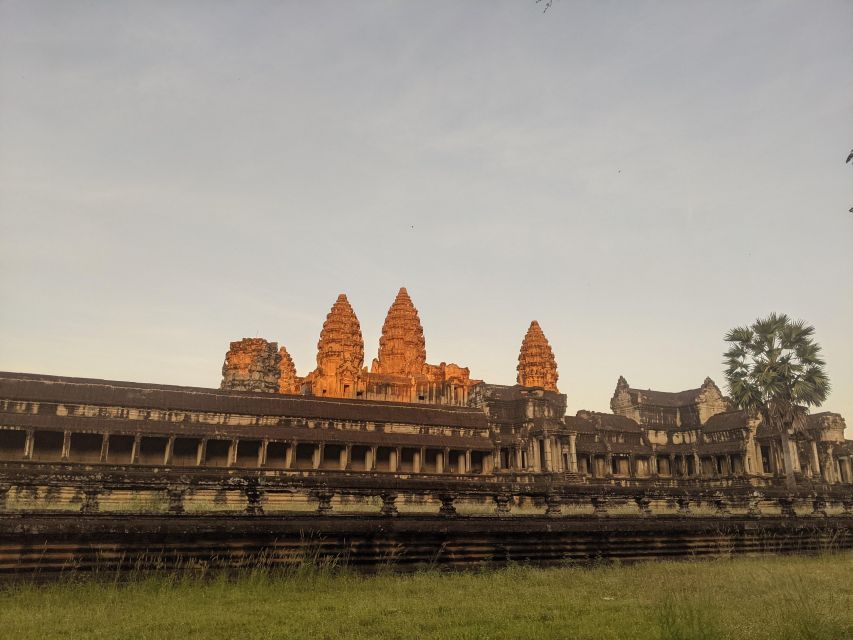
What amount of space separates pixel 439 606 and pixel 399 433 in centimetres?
3226

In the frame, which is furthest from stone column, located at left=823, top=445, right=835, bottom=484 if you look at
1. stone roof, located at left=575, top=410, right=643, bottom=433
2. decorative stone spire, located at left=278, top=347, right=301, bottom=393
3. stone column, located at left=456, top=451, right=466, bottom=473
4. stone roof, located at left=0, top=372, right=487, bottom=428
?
decorative stone spire, located at left=278, top=347, right=301, bottom=393

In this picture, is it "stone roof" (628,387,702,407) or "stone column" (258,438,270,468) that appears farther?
"stone roof" (628,387,702,407)

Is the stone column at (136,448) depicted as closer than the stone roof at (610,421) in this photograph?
Yes

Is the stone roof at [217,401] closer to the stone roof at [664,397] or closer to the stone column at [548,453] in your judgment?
the stone column at [548,453]

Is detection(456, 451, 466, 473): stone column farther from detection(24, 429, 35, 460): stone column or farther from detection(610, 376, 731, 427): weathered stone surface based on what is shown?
detection(24, 429, 35, 460): stone column

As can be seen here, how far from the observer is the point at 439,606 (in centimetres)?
1045

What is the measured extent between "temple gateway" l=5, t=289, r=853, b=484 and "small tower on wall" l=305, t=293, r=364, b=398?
2558 centimetres

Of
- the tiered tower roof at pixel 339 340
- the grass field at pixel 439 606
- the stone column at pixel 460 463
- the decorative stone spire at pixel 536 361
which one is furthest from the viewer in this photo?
the decorative stone spire at pixel 536 361

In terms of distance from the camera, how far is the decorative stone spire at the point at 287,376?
101688 mm

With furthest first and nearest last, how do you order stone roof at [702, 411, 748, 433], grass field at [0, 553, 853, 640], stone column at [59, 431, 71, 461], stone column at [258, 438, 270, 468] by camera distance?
stone roof at [702, 411, 748, 433], stone column at [258, 438, 270, 468], stone column at [59, 431, 71, 461], grass field at [0, 553, 853, 640]

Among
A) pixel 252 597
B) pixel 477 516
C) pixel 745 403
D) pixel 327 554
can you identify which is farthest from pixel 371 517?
pixel 745 403

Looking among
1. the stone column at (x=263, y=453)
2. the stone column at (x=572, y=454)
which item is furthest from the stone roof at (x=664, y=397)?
the stone column at (x=263, y=453)

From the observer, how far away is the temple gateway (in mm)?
35188

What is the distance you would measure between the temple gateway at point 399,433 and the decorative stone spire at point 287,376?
98.8ft
